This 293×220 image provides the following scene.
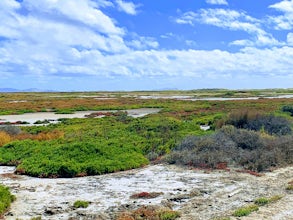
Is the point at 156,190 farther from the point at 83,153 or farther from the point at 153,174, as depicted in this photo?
the point at 83,153

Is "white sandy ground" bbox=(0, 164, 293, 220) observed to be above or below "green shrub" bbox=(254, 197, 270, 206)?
below

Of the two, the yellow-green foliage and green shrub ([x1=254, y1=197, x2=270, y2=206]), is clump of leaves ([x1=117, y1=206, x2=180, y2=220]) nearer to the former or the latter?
the yellow-green foliage

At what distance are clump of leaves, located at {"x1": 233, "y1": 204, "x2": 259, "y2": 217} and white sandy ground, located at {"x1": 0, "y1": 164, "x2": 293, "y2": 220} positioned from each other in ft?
0.64

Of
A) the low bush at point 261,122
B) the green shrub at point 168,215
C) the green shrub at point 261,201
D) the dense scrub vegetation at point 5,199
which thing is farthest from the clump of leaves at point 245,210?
the low bush at point 261,122

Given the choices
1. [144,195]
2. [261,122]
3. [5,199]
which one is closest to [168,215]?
[144,195]

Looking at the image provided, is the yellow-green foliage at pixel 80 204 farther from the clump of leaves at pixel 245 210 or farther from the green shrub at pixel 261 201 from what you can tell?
the green shrub at pixel 261 201

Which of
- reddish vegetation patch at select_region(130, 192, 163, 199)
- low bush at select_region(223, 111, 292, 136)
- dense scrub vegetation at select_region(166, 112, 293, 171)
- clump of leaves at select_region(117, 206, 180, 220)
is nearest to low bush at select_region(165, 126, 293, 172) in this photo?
dense scrub vegetation at select_region(166, 112, 293, 171)

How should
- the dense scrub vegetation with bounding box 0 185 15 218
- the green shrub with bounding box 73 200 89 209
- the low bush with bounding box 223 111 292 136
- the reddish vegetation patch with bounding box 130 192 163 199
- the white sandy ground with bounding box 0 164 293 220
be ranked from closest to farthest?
the white sandy ground with bounding box 0 164 293 220 → the dense scrub vegetation with bounding box 0 185 15 218 → the green shrub with bounding box 73 200 89 209 → the reddish vegetation patch with bounding box 130 192 163 199 → the low bush with bounding box 223 111 292 136

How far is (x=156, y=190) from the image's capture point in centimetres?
1448

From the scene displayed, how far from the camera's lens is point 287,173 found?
1698 centimetres

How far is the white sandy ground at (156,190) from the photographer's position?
11.8 meters

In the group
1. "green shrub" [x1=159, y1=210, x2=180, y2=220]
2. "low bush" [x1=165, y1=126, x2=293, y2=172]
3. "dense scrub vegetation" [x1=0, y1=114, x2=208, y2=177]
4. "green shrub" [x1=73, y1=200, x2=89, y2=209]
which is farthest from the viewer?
"low bush" [x1=165, y1=126, x2=293, y2=172]

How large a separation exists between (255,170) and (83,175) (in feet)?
25.2

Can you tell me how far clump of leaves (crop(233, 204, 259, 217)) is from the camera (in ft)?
36.5
